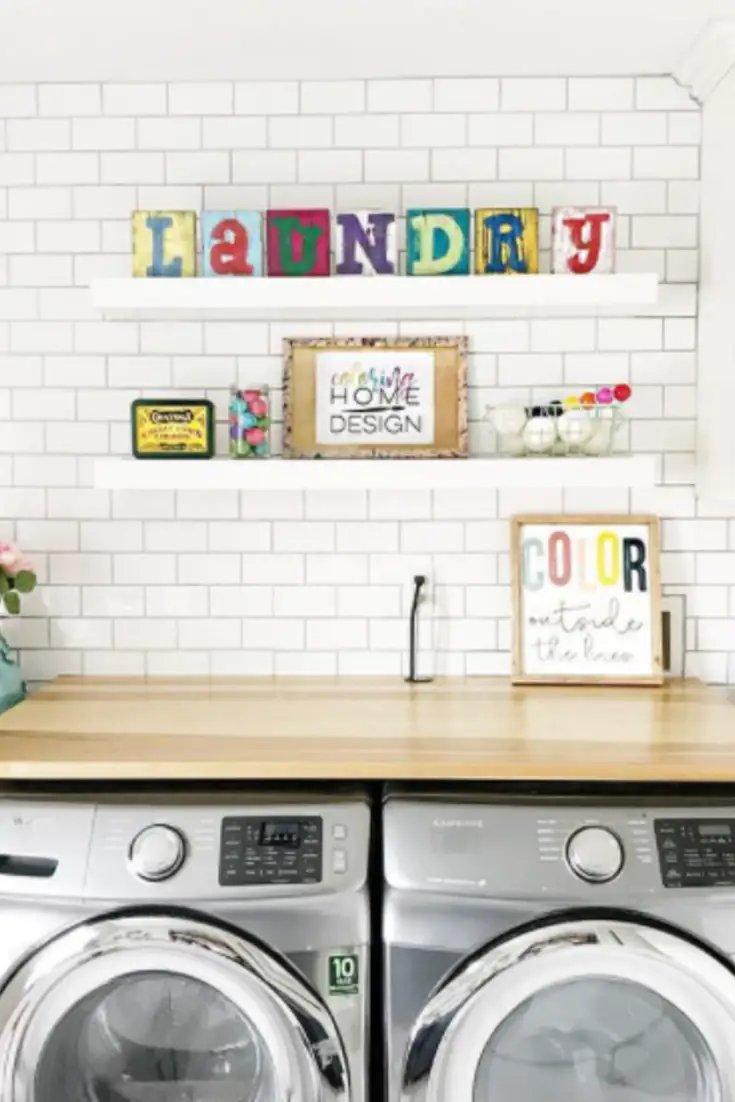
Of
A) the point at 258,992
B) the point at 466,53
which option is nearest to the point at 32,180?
the point at 466,53

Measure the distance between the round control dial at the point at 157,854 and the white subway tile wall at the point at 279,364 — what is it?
2.49 feet

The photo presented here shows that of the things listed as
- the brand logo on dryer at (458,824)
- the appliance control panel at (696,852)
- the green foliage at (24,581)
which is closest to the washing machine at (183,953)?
the brand logo on dryer at (458,824)

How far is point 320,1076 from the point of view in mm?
1846

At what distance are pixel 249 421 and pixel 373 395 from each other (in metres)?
0.29

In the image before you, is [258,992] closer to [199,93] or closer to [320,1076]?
[320,1076]

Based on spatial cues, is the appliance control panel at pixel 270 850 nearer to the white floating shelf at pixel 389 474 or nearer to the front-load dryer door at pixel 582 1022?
the front-load dryer door at pixel 582 1022

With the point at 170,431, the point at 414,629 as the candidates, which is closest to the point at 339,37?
the point at 170,431

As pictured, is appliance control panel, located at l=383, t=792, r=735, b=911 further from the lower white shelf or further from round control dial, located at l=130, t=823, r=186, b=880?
the lower white shelf

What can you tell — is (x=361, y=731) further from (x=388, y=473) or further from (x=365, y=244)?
(x=365, y=244)

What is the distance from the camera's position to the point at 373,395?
2547 mm

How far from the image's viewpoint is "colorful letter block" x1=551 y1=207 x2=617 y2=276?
2.35 meters

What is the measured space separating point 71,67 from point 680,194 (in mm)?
1332

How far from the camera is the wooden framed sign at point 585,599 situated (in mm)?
2527

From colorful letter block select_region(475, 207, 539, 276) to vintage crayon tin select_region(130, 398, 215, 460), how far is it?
2.14ft
